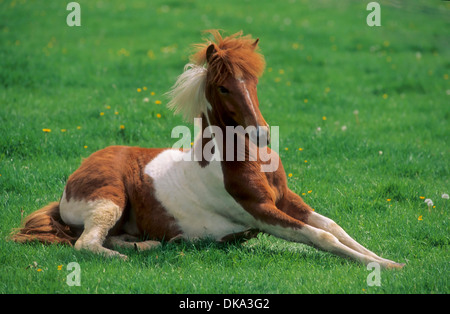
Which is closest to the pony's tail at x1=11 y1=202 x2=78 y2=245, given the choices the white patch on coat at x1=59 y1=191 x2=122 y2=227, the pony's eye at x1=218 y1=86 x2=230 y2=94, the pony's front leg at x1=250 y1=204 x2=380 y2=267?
the white patch on coat at x1=59 y1=191 x2=122 y2=227

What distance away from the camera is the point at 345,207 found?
19.3ft

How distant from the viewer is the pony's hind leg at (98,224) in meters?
4.66

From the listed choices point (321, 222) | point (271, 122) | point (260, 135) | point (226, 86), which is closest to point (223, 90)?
point (226, 86)

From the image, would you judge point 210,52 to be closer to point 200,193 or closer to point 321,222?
point 200,193

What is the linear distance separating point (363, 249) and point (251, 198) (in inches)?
41.8

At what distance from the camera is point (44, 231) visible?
16.5 ft

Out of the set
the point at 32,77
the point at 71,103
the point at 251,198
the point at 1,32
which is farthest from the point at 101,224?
the point at 1,32

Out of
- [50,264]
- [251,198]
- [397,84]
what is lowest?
[50,264]

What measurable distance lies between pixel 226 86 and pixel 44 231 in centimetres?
223

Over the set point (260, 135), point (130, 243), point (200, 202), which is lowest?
point (130, 243)

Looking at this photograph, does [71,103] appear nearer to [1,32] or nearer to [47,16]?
[1,32]

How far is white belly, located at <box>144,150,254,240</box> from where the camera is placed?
4.80 metres

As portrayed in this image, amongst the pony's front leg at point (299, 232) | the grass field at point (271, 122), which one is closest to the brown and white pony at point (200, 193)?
the pony's front leg at point (299, 232)

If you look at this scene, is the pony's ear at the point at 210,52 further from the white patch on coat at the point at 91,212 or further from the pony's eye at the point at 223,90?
the white patch on coat at the point at 91,212
